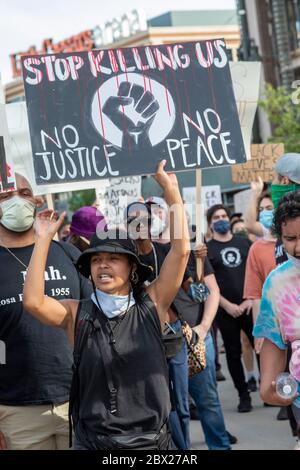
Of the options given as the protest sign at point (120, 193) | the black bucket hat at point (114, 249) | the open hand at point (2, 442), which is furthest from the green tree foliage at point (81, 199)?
the black bucket hat at point (114, 249)

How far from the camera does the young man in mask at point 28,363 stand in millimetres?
5020

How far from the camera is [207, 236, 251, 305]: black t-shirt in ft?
31.9

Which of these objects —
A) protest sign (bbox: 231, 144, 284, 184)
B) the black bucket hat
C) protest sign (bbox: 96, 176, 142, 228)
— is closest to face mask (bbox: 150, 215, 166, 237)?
the black bucket hat

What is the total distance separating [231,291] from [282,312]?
5.65 meters

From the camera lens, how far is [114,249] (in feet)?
14.3

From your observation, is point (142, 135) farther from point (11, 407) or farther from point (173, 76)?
point (11, 407)

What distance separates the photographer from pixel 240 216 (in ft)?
48.2

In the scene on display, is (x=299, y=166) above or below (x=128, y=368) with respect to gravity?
above

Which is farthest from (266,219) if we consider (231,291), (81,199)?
(81,199)

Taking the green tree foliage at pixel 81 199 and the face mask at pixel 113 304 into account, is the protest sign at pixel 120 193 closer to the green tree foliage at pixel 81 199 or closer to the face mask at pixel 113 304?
the face mask at pixel 113 304

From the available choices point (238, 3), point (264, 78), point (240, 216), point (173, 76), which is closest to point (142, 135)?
point (173, 76)

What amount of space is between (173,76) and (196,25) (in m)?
52.7

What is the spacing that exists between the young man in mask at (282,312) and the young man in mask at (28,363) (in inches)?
52.4

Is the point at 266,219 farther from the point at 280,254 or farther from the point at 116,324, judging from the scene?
the point at 116,324
